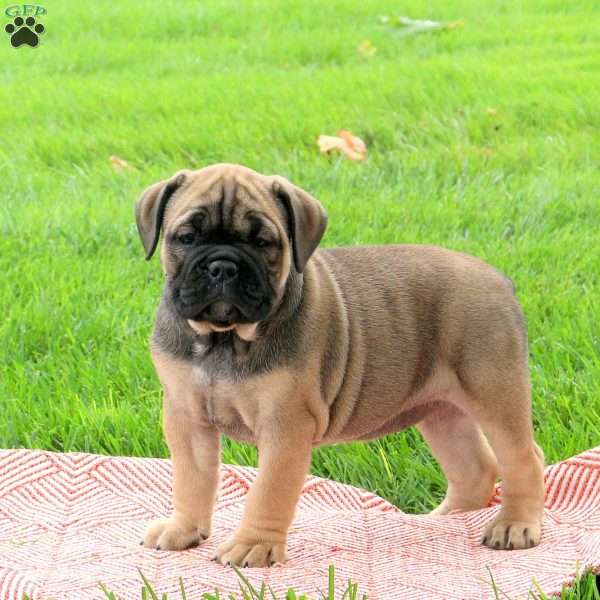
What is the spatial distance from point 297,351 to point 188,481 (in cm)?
60

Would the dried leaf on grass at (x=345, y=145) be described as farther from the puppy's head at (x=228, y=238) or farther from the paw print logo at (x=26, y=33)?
the puppy's head at (x=228, y=238)

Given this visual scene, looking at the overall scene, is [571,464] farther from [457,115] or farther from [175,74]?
[175,74]

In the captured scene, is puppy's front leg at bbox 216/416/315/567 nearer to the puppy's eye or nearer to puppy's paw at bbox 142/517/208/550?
puppy's paw at bbox 142/517/208/550

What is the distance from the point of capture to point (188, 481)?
4055 millimetres

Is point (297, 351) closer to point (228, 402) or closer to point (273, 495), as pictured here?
point (228, 402)

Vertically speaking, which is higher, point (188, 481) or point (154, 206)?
point (154, 206)

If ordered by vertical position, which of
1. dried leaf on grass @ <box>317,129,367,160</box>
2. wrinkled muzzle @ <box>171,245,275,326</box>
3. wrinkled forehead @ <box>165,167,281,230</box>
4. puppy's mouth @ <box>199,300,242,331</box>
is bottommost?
dried leaf on grass @ <box>317,129,367,160</box>

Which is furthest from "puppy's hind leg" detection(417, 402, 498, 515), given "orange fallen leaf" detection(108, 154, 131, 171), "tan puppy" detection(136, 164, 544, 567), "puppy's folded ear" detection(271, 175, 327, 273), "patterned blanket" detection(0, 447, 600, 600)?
"orange fallen leaf" detection(108, 154, 131, 171)

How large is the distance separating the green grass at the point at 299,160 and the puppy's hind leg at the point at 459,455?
0.75ft

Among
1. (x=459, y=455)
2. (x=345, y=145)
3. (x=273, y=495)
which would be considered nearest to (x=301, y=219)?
(x=273, y=495)

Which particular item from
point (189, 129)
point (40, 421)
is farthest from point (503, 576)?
point (189, 129)

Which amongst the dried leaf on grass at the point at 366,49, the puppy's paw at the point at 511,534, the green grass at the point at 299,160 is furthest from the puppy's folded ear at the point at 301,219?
the dried leaf on grass at the point at 366,49

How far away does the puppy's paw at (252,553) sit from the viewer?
12.5 ft

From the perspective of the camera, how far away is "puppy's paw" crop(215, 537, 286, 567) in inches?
150
